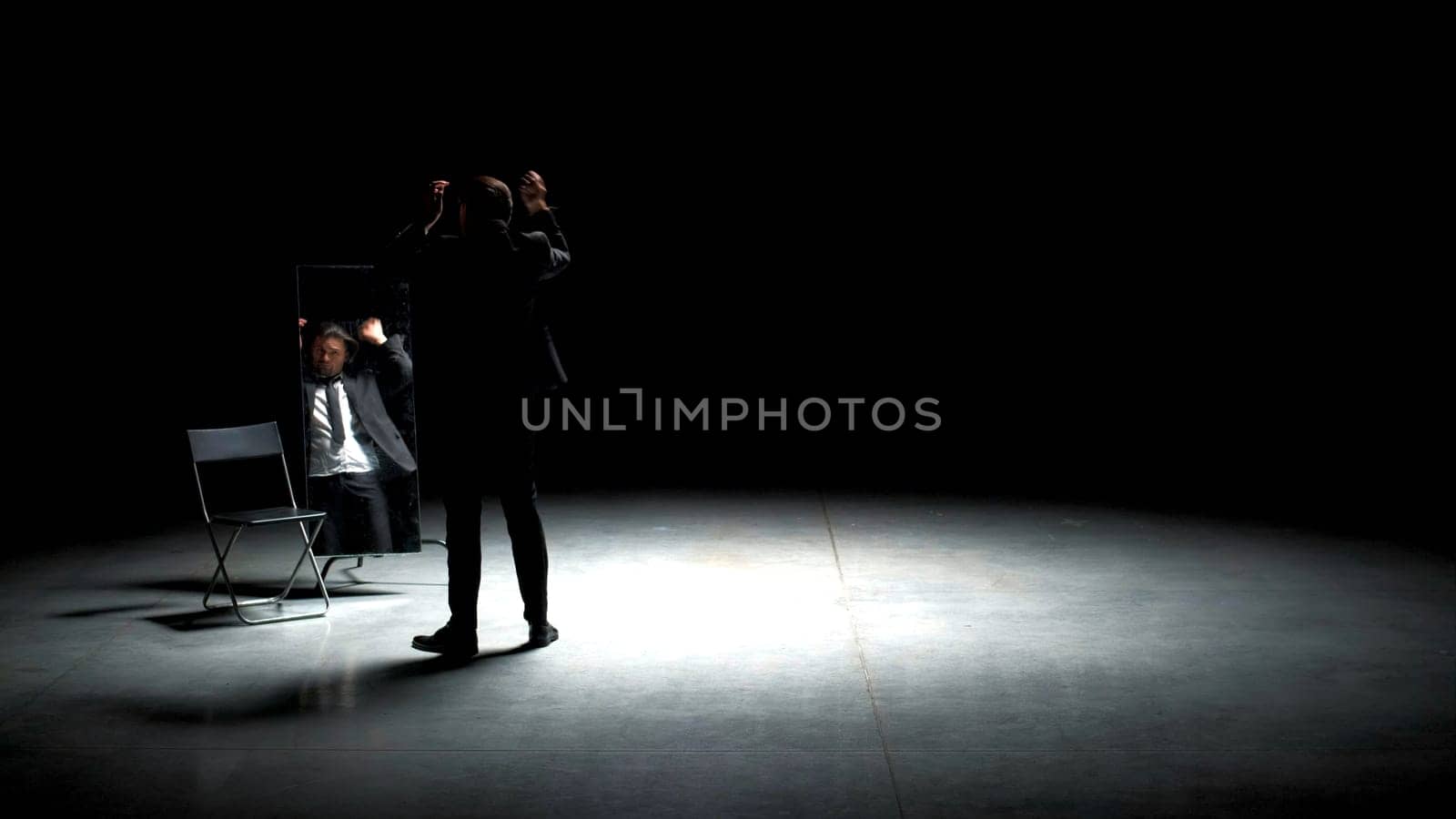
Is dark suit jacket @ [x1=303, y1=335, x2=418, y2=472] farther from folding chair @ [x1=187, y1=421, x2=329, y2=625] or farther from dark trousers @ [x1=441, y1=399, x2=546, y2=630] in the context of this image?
dark trousers @ [x1=441, y1=399, x2=546, y2=630]

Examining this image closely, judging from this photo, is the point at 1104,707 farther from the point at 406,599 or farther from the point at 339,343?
the point at 339,343

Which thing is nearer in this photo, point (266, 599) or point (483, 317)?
point (483, 317)

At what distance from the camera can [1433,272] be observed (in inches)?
359

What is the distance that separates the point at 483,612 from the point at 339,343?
1.21 meters

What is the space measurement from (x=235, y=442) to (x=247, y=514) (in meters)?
0.52

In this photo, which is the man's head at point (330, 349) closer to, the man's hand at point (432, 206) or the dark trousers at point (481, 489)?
the man's hand at point (432, 206)

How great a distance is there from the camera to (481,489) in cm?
412

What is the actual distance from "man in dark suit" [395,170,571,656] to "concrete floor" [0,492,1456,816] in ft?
1.17

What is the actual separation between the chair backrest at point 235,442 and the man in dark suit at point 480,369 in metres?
1.33

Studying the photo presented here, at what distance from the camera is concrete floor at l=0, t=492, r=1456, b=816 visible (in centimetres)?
309

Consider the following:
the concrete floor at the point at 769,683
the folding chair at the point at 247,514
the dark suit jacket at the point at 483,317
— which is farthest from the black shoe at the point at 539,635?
the folding chair at the point at 247,514

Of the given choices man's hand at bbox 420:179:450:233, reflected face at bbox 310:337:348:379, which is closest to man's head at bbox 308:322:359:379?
reflected face at bbox 310:337:348:379

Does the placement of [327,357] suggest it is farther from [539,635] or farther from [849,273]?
[849,273]

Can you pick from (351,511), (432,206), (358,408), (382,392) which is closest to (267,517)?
(351,511)
